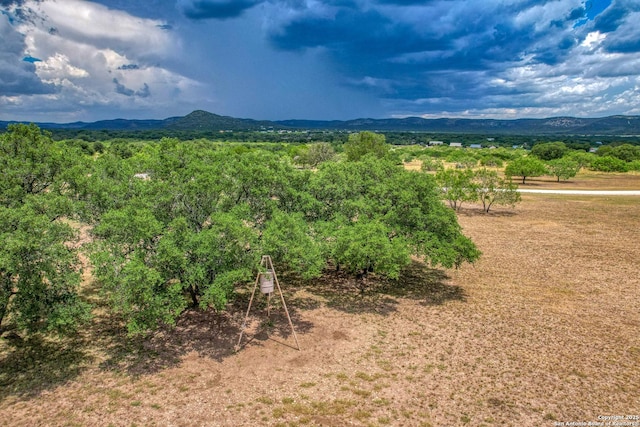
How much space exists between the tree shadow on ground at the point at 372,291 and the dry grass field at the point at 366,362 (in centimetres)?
15

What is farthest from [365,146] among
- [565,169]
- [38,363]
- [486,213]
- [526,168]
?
[38,363]

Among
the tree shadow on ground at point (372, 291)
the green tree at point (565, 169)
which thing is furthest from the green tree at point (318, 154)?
the tree shadow on ground at point (372, 291)

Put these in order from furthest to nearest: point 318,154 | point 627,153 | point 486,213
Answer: point 627,153 < point 318,154 < point 486,213

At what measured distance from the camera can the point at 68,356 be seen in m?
15.5

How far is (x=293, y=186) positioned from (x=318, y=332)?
325 inches

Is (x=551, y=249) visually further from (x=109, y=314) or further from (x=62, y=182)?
(x=62, y=182)

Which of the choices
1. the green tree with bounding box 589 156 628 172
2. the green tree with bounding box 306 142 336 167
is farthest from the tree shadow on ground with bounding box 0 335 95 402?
the green tree with bounding box 589 156 628 172

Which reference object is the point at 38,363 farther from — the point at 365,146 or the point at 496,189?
the point at 365,146

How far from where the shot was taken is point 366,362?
50.5ft

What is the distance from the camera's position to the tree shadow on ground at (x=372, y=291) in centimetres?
2103

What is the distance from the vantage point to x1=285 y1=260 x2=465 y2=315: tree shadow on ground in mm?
21031

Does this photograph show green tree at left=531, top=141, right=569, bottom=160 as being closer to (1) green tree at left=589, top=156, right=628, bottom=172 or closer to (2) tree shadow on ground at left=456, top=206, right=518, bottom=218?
(1) green tree at left=589, top=156, right=628, bottom=172

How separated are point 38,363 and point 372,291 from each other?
16462 millimetres

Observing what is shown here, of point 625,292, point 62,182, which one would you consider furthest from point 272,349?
point 625,292
